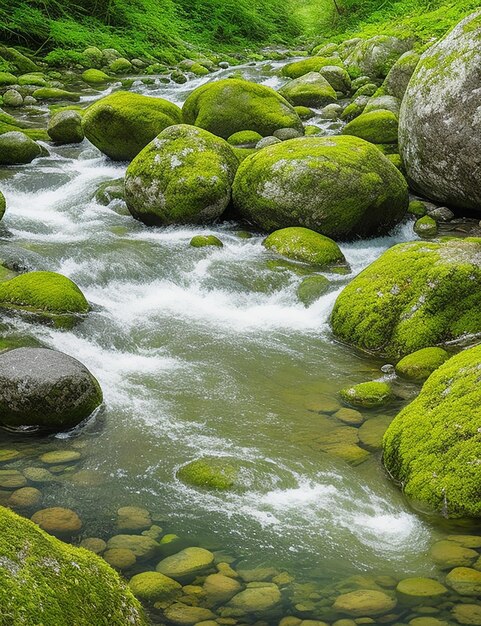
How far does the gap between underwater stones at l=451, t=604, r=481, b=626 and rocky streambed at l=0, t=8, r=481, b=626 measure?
0.05ft

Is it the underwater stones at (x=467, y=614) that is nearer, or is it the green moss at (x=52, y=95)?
the underwater stones at (x=467, y=614)

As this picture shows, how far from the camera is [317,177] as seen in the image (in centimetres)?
1086

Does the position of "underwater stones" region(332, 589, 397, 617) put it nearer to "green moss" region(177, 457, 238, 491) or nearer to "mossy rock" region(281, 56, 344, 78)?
"green moss" region(177, 457, 238, 491)

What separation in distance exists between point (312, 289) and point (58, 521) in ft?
18.0

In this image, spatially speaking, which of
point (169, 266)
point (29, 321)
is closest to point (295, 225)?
point (169, 266)

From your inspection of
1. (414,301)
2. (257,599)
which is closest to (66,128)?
(414,301)

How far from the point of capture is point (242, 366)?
24.9 feet

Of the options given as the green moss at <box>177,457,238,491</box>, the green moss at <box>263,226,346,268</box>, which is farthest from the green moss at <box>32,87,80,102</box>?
the green moss at <box>177,457,238,491</box>

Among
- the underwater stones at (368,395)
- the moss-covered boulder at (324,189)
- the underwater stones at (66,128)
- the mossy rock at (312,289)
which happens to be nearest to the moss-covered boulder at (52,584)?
the underwater stones at (368,395)

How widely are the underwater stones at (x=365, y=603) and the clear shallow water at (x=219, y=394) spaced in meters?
0.25

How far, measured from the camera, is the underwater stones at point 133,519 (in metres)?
4.77

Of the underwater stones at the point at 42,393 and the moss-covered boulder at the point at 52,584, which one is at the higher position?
the moss-covered boulder at the point at 52,584

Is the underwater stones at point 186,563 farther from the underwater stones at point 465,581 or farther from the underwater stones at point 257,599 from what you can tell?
the underwater stones at point 465,581

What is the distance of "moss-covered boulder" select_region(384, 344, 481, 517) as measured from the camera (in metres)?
4.85
